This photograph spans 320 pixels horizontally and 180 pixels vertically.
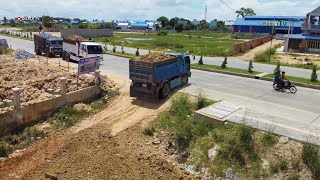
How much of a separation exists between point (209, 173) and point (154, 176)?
1906 millimetres

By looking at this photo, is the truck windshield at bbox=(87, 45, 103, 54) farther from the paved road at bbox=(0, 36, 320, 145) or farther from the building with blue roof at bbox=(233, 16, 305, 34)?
the building with blue roof at bbox=(233, 16, 305, 34)

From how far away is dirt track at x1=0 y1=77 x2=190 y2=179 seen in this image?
11.1m

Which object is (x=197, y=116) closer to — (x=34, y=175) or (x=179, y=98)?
(x=179, y=98)

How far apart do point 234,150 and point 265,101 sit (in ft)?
21.4

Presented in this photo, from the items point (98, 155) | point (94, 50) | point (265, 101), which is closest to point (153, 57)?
point (265, 101)

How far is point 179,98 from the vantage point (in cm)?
1675

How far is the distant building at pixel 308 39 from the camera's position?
152 ft

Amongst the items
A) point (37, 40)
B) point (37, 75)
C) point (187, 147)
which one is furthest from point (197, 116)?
point (37, 40)

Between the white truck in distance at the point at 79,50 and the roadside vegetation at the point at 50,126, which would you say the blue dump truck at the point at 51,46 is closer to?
the white truck in distance at the point at 79,50

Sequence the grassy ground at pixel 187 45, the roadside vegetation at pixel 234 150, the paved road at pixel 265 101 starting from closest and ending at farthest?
the roadside vegetation at pixel 234 150 < the paved road at pixel 265 101 < the grassy ground at pixel 187 45

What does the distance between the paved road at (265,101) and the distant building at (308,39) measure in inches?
1088

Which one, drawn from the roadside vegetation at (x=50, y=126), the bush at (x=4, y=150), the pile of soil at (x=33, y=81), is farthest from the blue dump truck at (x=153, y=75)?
the bush at (x=4, y=150)

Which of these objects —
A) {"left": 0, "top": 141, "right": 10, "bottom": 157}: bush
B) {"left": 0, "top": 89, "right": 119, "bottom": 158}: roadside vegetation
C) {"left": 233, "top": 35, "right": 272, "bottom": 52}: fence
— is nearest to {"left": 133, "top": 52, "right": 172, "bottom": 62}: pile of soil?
{"left": 0, "top": 89, "right": 119, "bottom": 158}: roadside vegetation

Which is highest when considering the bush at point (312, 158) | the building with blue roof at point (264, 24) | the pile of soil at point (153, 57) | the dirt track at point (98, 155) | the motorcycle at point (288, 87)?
the building with blue roof at point (264, 24)
